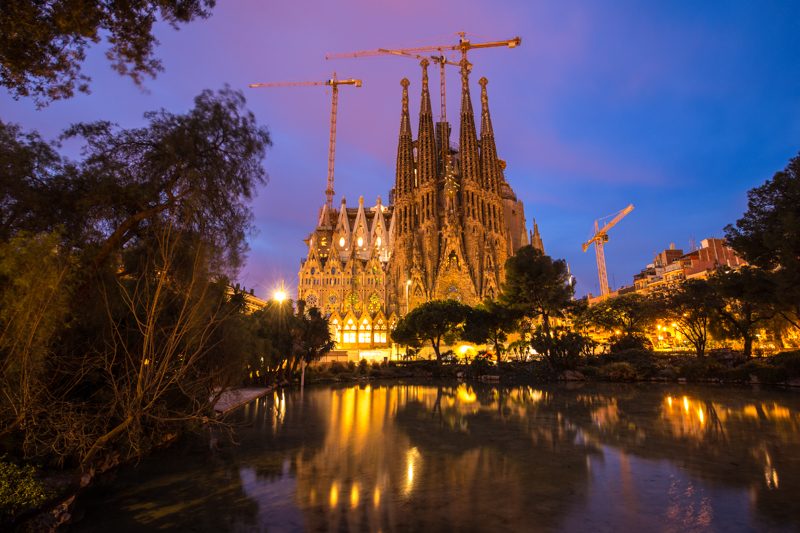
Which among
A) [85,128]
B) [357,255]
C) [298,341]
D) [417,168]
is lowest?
[298,341]

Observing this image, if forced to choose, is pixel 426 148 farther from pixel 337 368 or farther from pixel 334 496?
pixel 334 496

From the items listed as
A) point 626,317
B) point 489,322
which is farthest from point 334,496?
point 626,317

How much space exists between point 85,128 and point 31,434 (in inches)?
257

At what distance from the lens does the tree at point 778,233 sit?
21.9 m

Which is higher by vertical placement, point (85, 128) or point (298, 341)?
point (85, 128)

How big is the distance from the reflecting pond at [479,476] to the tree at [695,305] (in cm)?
2181

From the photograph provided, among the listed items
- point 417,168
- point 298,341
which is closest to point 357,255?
point 417,168

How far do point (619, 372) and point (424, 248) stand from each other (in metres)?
49.1

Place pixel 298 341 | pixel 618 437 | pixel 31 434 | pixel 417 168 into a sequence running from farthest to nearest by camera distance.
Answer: pixel 417 168 < pixel 298 341 < pixel 618 437 < pixel 31 434

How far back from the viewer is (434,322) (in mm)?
45188

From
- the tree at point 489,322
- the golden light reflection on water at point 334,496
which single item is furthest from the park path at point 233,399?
the tree at point 489,322

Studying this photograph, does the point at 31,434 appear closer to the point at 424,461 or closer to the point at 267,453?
the point at 267,453

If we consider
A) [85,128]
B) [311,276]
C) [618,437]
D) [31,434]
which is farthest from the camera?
[311,276]

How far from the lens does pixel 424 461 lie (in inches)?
414
